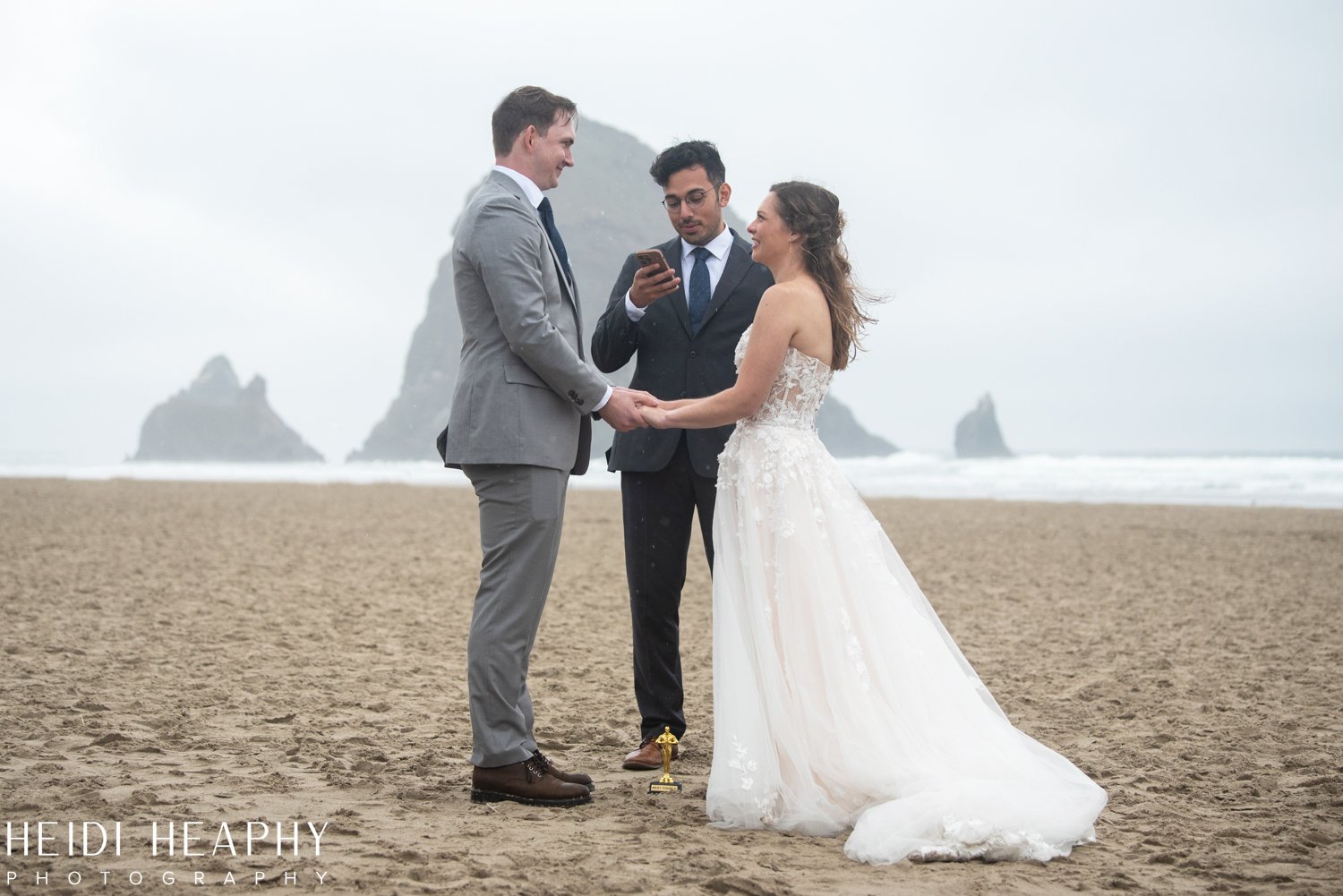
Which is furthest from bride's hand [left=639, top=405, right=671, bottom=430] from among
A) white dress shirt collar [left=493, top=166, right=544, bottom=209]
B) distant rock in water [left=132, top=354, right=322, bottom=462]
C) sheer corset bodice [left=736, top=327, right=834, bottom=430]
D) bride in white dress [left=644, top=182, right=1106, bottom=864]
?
distant rock in water [left=132, top=354, right=322, bottom=462]

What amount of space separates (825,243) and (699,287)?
2.25 ft

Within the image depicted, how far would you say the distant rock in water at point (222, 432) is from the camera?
270 ft

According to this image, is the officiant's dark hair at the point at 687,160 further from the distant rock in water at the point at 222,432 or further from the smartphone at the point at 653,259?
the distant rock in water at the point at 222,432

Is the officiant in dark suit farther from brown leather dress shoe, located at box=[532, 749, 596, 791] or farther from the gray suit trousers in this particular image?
the gray suit trousers

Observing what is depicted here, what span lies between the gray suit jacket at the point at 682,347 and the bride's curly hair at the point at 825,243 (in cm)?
53

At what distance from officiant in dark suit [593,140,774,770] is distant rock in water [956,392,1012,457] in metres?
84.4

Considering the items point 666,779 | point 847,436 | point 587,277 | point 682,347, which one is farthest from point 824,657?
point 847,436

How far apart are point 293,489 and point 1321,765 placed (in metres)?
25.5

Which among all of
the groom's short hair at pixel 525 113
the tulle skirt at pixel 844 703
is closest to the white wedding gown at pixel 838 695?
the tulle skirt at pixel 844 703

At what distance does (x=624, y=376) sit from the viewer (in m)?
20.2

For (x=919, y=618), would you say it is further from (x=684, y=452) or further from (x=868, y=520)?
(x=684, y=452)

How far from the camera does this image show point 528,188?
3541 millimetres

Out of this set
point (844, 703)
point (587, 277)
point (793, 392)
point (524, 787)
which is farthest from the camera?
point (587, 277)

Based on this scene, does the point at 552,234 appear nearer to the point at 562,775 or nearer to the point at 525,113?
the point at 525,113
